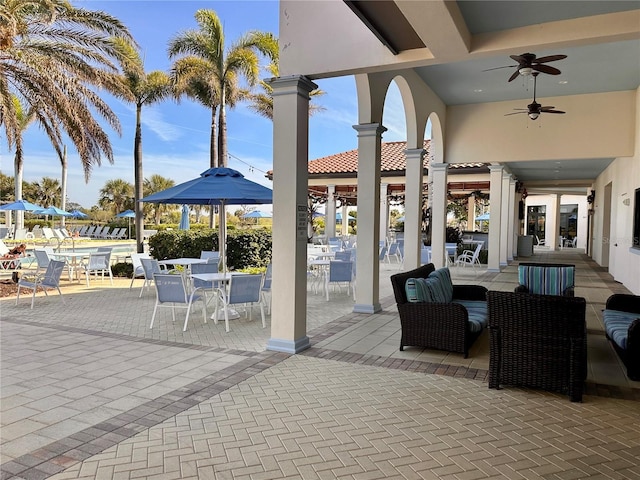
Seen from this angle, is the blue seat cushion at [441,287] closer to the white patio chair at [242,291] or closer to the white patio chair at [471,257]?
the white patio chair at [242,291]

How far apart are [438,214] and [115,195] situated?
43736mm

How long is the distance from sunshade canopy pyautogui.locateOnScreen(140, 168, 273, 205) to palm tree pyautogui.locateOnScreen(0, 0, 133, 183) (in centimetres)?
431

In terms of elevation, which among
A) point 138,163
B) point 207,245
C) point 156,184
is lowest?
point 207,245

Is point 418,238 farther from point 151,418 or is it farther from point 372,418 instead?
point 151,418

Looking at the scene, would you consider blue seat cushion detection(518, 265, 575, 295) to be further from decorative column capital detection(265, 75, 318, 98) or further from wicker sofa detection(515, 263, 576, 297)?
decorative column capital detection(265, 75, 318, 98)

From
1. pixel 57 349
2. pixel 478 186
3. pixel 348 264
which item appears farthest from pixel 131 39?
pixel 478 186

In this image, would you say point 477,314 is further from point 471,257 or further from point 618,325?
point 471,257

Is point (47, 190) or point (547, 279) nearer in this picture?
point (547, 279)

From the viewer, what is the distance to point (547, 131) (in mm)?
10797

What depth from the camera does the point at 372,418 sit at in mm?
3434

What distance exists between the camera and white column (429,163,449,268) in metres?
11.4

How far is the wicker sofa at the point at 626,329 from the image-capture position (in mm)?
4112

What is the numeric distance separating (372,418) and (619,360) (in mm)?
3177

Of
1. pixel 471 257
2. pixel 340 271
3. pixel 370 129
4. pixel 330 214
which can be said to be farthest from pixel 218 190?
pixel 330 214
